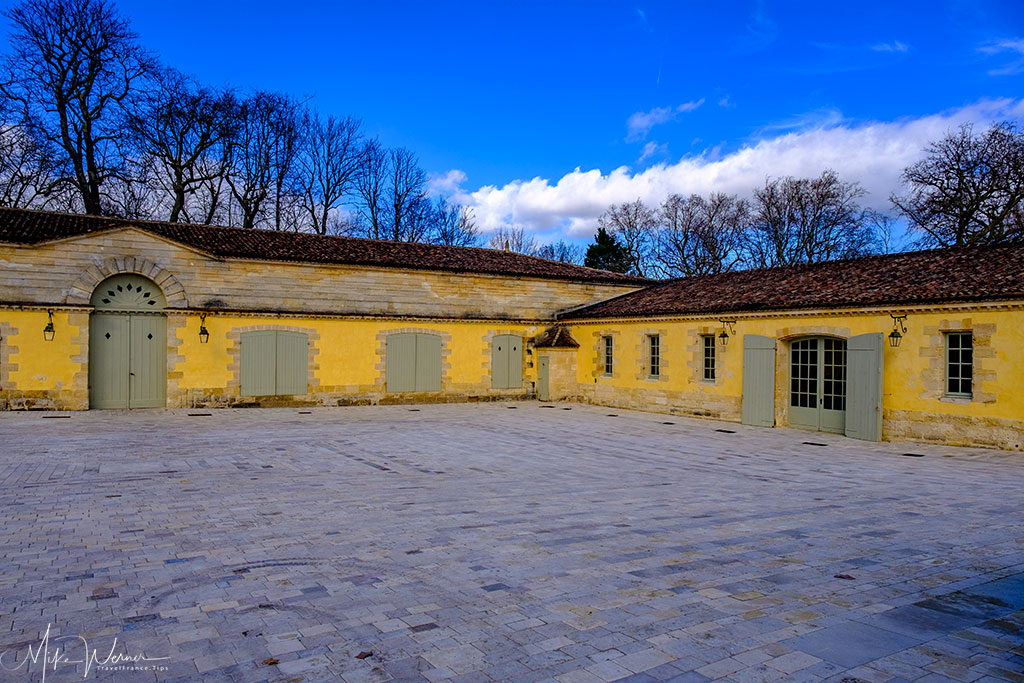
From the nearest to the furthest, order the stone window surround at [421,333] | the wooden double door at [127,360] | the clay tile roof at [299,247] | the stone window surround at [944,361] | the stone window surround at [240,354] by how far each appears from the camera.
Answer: the stone window surround at [944,361]
the wooden double door at [127,360]
the clay tile roof at [299,247]
the stone window surround at [240,354]
the stone window surround at [421,333]

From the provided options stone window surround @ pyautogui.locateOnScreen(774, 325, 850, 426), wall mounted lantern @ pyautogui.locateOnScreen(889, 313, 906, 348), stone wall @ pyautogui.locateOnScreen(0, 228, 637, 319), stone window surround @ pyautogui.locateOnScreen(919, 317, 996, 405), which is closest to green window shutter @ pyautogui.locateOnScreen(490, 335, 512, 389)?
stone wall @ pyautogui.locateOnScreen(0, 228, 637, 319)

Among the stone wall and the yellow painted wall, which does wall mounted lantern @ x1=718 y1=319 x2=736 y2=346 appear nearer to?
the yellow painted wall

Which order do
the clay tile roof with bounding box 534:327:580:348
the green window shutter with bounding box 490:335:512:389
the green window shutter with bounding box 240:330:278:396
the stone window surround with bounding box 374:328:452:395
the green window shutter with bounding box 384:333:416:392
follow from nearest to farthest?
the green window shutter with bounding box 240:330:278:396
the stone window surround with bounding box 374:328:452:395
the green window shutter with bounding box 384:333:416:392
the clay tile roof with bounding box 534:327:580:348
the green window shutter with bounding box 490:335:512:389

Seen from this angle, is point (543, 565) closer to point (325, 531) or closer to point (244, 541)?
point (325, 531)

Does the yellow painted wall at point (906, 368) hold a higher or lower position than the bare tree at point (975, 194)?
lower

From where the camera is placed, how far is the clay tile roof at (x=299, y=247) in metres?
17.1

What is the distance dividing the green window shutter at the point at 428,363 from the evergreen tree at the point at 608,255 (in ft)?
70.7

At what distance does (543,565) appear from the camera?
16.7 feet

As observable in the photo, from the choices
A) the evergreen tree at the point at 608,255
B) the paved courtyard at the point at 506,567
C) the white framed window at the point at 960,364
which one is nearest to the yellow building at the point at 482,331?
the white framed window at the point at 960,364

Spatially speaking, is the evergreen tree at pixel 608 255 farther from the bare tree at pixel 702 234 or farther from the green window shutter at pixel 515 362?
the green window shutter at pixel 515 362

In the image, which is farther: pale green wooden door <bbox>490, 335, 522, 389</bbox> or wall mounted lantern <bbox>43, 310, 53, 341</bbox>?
pale green wooden door <bbox>490, 335, 522, 389</bbox>

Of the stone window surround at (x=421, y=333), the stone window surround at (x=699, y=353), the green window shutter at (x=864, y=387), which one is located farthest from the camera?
the stone window surround at (x=421, y=333)

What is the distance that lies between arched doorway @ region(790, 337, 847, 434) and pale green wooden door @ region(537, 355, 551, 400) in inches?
335

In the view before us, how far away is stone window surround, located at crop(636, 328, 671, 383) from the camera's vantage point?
18297mm
